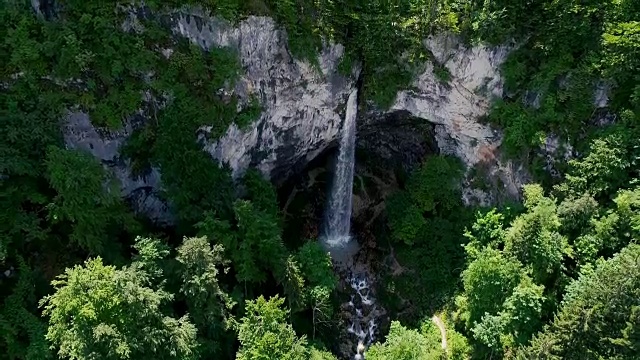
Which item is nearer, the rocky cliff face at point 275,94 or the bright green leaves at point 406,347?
the bright green leaves at point 406,347

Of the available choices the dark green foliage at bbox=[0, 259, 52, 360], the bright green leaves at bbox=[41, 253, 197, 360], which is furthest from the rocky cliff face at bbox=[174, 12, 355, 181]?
the dark green foliage at bbox=[0, 259, 52, 360]

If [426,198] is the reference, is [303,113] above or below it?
above

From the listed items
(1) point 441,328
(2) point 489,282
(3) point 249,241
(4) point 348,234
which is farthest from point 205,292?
(4) point 348,234

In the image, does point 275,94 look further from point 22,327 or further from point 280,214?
point 22,327

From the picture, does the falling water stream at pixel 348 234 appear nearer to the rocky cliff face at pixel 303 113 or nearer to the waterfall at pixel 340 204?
the waterfall at pixel 340 204

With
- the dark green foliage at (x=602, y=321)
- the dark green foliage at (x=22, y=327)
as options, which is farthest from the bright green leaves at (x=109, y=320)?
the dark green foliage at (x=602, y=321)
